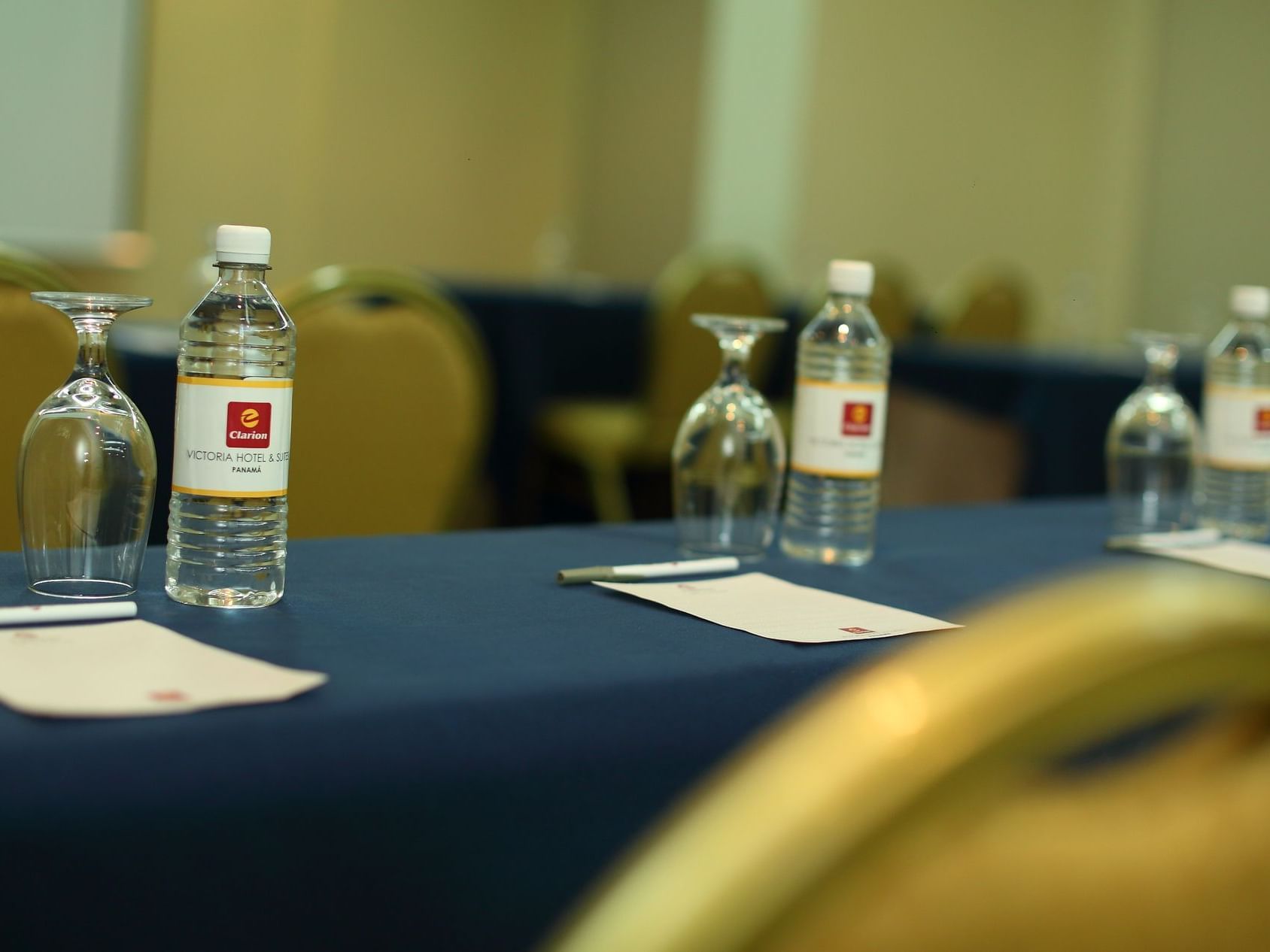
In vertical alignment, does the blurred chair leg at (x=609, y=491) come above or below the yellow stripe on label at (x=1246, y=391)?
below

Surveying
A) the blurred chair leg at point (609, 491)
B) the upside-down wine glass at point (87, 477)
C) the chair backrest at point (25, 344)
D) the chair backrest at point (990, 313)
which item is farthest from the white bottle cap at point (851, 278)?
the chair backrest at point (990, 313)

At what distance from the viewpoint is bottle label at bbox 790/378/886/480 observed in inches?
57.1

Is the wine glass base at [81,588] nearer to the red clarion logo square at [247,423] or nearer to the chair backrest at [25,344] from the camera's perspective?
the red clarion logo square at [247,423]

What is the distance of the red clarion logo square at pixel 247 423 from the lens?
104 centimetres

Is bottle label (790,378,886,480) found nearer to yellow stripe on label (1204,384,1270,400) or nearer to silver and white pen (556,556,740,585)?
silver and white pen (556,556,740,585)

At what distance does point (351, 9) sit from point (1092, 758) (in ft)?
21.8

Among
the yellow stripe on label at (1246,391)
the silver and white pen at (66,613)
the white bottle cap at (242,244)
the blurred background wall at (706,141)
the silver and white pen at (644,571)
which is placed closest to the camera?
the silver and white pen at (66,613)

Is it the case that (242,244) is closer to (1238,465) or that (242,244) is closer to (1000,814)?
(1000,814)

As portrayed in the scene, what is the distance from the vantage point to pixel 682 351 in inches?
165

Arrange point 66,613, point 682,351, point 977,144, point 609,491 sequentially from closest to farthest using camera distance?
point 66,613
point 682,351
point 609,491
point 977,144

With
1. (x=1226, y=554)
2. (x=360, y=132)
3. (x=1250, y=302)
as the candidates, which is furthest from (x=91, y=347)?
(x=360, y=132)

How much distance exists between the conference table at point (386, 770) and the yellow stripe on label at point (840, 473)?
309mm

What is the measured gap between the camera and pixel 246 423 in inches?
41.1

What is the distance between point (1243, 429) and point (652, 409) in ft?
8.12
